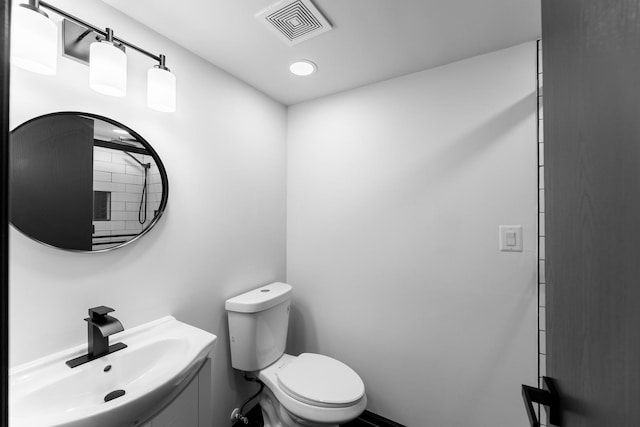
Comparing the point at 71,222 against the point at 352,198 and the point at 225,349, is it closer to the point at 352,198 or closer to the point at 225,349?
the point at 225,349

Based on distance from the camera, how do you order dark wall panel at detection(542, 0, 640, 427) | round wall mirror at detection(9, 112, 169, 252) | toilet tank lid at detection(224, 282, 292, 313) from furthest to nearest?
toilet tank lid at detection(224, 282, 292, 313) → round wall mirror at detection(9, 112, 169, 252) → dark wall panel at detection(542, 0, 640, 427)

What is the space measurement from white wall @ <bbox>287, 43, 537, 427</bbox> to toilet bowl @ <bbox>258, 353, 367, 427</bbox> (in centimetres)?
35

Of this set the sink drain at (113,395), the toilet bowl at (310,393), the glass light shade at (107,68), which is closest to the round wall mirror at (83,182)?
the glass light shade at (107,68)

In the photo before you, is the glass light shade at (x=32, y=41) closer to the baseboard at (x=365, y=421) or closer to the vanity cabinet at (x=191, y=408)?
the vanity cabinet at (x=191, y=408)

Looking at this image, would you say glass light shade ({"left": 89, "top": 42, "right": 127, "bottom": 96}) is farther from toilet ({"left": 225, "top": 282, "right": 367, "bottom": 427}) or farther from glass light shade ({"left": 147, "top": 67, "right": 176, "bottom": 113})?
toilet ({"left": 225, "top": 282, "right": 367, "bottom": 427})

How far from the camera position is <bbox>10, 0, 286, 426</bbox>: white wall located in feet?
3.11

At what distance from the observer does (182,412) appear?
1016 millimetres

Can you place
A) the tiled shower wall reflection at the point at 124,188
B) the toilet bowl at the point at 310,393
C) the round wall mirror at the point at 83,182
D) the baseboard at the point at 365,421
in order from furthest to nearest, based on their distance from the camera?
the baseboard at the point at 365,421, the toilet bowl at the point at 310,393, the tiled shower wall reflection at the point at 124,188, the round wall mirror at the point at 83,182

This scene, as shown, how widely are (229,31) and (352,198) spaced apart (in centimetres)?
115

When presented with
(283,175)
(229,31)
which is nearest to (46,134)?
(229,31)

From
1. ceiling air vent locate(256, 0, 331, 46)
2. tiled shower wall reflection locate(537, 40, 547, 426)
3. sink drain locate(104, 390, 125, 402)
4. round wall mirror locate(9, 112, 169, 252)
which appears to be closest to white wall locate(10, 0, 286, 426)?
round wall mirror locate(9, 112, 169, 252)

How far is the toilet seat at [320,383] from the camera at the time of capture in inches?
52.2

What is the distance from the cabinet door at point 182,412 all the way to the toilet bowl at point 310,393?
482mm

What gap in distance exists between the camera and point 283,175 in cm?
210
